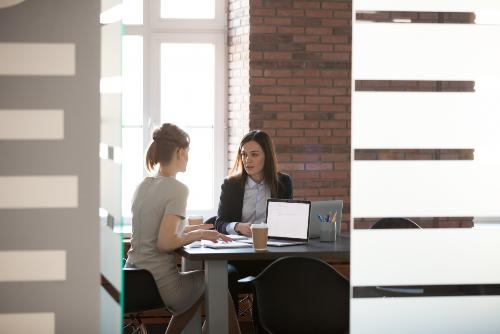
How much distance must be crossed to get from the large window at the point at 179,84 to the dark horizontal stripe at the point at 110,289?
4.32 meters

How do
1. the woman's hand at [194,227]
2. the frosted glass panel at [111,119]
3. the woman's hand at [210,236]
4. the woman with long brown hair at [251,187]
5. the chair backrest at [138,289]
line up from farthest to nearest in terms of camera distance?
the woman with long brown hair at [251,187] < the woman's hand at [194,227] < the woman's hand at [210,236] < the chair backrest at [138,289] < the frosted glass panel at [111,119]

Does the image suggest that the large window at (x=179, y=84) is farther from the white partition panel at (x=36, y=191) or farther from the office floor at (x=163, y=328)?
the white partition panel at (x=36, y=191)

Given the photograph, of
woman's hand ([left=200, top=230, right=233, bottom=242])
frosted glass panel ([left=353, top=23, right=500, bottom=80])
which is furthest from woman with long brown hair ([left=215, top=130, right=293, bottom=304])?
frosted glass panel ([left=353, top=23, right=500, bottom=80])

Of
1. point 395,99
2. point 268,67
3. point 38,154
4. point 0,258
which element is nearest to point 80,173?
point 38,154

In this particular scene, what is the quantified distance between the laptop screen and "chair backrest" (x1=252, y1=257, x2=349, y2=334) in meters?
1.04

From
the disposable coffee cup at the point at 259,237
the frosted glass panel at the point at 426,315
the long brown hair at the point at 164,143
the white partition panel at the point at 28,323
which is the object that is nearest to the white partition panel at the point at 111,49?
the white partition panel at the point at 28,323

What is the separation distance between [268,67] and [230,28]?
54 cm

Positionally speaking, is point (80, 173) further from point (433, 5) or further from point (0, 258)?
point (433, 5)

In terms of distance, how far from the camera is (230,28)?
7148mm

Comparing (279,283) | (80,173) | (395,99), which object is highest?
(395,99)

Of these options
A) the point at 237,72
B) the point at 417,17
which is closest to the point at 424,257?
the point at 417,17

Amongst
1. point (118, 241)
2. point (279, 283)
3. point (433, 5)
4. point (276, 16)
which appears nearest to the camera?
point (118, 241)

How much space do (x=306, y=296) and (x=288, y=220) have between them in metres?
1.13

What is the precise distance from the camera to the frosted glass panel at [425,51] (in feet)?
9.97
